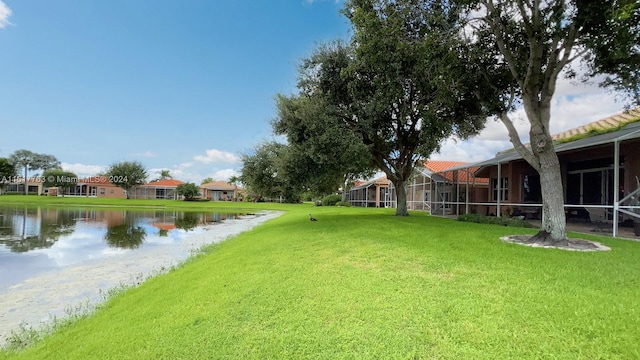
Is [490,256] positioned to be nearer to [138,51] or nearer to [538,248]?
[538,248]

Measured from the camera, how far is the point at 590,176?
1586 cm

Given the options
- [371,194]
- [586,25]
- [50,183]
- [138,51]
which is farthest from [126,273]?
[50,183]

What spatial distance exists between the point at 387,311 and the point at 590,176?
16.2m

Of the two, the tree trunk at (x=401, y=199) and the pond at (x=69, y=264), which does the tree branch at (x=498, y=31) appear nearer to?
the tree trunk at (x=401, y=199)

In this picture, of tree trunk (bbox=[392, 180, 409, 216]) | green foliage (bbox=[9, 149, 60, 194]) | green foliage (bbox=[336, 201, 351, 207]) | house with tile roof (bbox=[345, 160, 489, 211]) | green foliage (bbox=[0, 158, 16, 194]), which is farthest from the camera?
green foliage (bbox=[9, 149, 60, 194])

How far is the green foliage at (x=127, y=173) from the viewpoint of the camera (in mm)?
62188

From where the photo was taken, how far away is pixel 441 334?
A: 3717mm

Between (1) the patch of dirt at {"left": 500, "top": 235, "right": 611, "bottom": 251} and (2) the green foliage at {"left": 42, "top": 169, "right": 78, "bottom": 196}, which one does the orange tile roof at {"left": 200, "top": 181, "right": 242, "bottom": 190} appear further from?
(1) the patch of dirt at {"left": 500, "top": 235, "right": 611, "bottom": 251}

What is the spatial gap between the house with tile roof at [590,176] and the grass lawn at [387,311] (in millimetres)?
6672

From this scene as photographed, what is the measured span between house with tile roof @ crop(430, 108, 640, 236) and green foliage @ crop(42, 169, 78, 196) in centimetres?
7858

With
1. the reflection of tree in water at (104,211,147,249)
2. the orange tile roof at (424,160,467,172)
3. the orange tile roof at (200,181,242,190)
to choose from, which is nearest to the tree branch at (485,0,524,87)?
the reflection of tree in water at (104,211,147,249)

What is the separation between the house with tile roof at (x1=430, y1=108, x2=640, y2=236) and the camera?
13.0m

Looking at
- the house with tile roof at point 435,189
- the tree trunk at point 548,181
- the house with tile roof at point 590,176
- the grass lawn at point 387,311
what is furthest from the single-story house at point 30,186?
the tree trunk at point 548,181

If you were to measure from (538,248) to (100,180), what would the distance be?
84.1m
